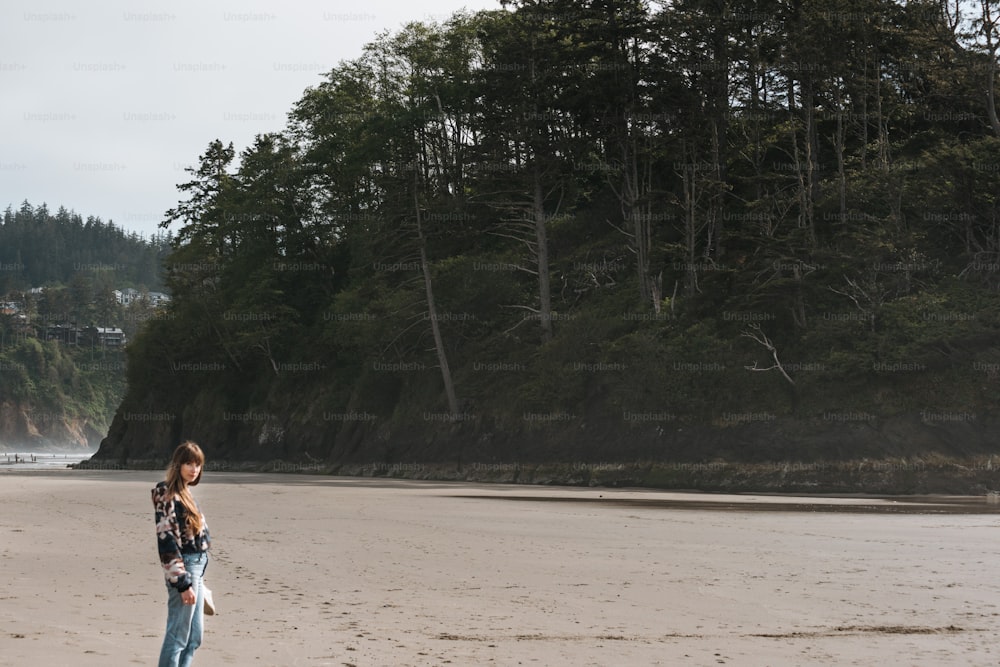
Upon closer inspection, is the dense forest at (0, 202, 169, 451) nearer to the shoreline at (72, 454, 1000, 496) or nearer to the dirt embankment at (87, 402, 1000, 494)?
the dirt embankment at (87, 402, 1000, 494)

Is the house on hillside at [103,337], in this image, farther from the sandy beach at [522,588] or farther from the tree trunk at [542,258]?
the sandy beach at [522,588]

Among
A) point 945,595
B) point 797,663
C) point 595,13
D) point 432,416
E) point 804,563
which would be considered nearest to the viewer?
point 797,663

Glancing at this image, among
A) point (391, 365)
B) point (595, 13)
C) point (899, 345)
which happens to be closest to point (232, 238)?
point (391, 365)

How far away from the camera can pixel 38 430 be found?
520ft

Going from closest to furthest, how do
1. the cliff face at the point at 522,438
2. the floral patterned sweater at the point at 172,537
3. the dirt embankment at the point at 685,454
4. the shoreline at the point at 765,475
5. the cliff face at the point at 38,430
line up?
the floral patterned sweater at the point at 172,537
the shoreline at the point at 765,475
the dirt embankment at the point at 685,454
the cliff face at the point at 522,438
the cliff face at the point at 38,430

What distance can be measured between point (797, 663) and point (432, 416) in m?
39.5

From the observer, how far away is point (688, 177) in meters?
44.2

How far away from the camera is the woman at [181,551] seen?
23.3ft

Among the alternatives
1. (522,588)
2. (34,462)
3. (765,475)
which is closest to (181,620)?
(522,588)

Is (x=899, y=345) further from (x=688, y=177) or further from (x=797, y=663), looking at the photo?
(x=797, y=663)

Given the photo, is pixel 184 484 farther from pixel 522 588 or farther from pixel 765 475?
pixel 765 475

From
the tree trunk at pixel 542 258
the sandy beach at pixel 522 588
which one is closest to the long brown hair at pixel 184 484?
the sandy beach at pixel 522 588

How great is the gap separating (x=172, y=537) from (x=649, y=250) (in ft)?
121

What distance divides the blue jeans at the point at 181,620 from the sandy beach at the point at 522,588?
1086mm
